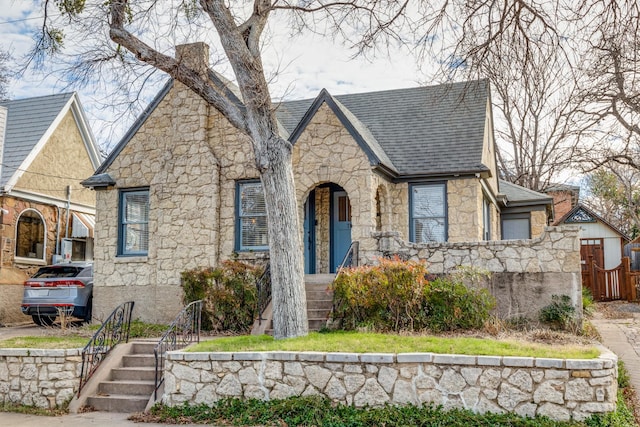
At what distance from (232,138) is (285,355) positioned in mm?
8104

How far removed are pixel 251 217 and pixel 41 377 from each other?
6730mm

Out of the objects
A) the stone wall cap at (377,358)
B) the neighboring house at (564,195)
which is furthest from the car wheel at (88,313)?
the neighboring house at (564,195)

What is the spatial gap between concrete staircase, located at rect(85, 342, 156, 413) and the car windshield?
19.1 feet

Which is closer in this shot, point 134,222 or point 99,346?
point 99,346

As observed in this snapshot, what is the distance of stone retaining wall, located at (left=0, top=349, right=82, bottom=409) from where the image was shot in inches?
372

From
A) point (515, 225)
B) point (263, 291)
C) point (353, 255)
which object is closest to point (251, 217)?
point (263, 291)

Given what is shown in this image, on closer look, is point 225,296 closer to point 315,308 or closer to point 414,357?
point 315,308

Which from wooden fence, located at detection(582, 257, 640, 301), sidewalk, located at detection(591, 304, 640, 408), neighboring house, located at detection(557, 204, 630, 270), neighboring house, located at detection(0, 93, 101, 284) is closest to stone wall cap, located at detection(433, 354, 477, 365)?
sidewalk, located at detection(591, 304, 640, 408)

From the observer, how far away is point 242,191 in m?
15.4

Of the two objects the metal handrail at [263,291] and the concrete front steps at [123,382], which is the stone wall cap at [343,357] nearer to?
the concrete front steps at [123,382]

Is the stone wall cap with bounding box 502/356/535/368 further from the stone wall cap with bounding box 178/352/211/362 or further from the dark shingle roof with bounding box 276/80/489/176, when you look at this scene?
the dark shingle roof with bounding box 276/80/489/176

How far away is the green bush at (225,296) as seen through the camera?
1251 cm

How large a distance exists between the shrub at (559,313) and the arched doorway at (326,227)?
18.2 feet

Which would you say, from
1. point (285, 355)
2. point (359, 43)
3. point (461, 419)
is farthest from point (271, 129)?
point (461, 419)
